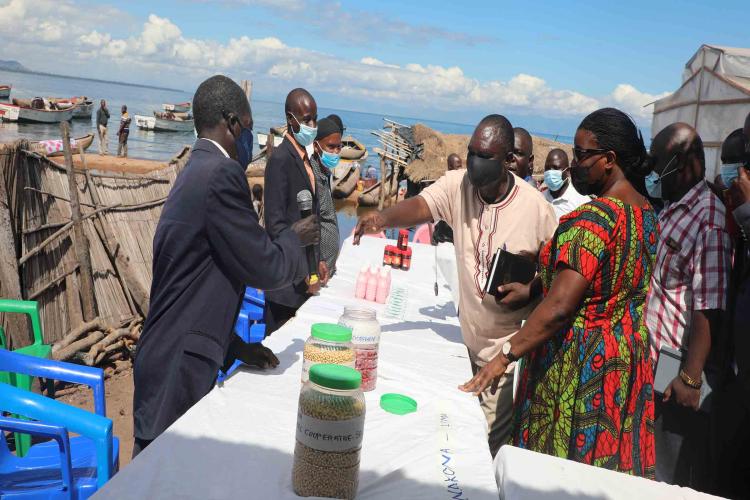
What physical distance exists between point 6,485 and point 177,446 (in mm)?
1067

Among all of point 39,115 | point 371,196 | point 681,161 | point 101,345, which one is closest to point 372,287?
point 681,161

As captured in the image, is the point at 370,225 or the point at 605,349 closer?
the point at 605,349

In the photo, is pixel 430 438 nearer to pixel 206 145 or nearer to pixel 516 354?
pixel 516 354

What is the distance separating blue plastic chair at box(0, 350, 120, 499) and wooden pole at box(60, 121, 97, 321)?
3451 mm

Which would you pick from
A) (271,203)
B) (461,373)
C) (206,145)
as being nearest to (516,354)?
(461,373)

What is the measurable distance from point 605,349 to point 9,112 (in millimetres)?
36943

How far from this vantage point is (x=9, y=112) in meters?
31.4

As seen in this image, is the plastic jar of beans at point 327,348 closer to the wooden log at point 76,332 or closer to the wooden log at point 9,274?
the wooden log at point 9,274

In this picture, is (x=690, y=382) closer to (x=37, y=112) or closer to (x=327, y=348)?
(x=327, y=348)

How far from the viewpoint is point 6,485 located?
2.16 meters

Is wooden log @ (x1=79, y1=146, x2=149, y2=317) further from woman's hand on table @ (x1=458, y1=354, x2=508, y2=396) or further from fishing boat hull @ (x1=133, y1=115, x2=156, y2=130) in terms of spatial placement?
fishing boat hull @ (x1=133, y1=115, x2=156, y2=130)

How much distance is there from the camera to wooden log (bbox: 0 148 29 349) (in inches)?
186

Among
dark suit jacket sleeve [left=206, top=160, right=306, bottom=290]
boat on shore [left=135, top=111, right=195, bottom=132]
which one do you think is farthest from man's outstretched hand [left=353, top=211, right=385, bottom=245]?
boat on shore [left=135, top=111, right=195, bottom=132]

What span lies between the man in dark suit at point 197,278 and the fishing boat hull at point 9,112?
35418 mm
